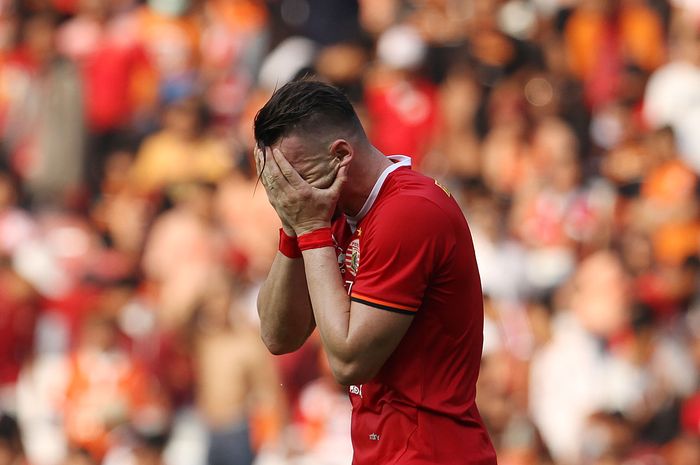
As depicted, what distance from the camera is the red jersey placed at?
2797 mm

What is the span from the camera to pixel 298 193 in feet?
9.37

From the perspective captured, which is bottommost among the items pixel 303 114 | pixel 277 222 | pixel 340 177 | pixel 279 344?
pixel 277 222

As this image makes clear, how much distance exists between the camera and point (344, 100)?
2969 mm

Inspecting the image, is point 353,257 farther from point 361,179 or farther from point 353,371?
point 353,371

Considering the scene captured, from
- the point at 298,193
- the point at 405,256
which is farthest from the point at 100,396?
the point at 405,256

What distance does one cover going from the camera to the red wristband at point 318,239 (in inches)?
113

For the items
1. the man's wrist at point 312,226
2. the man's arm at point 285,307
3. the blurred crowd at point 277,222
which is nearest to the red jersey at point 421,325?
the man's wrist at point 312,226

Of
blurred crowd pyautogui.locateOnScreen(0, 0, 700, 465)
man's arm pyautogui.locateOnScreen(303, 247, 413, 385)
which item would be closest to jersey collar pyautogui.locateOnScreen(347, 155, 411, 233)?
man's arm pyautogui.locateOnScreen(303, 247, 413, 385)

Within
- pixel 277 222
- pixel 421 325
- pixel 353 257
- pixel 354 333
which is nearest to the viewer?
pixel 354 333

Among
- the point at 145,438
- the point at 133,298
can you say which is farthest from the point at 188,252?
the point at 145,438

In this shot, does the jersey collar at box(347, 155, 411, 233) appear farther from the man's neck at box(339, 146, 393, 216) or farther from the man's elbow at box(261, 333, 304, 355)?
the man's elbow at box(261, 333, 304, 355)

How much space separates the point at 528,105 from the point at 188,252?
2.65 metres

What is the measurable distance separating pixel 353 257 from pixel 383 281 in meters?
0.22

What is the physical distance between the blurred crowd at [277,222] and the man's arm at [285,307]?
467 cm
